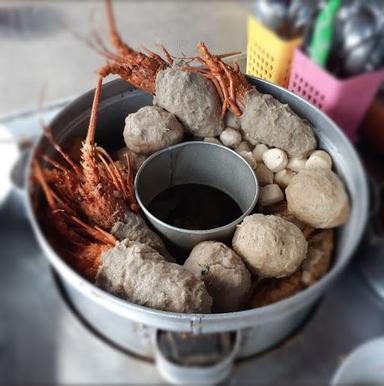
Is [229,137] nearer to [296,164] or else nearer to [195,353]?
[296,164]

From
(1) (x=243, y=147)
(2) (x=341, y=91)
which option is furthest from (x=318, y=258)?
(2) (x=341, y=91)

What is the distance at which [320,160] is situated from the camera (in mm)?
493

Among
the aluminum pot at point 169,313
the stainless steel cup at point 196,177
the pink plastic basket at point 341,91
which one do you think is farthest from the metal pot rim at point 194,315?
the pink plastic basket at point 341,91

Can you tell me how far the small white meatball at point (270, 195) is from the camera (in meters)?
0.50

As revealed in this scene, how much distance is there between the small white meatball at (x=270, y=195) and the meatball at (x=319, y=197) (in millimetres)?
15

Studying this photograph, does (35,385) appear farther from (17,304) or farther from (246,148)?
(246,148)

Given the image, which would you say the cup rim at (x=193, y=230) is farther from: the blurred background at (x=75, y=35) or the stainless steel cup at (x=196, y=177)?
the blurred background at (x=75, y=35)

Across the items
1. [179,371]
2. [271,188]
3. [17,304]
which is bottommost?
[179,371]

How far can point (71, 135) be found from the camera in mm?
434

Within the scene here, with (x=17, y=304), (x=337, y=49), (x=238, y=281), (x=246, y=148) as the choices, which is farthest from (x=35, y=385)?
(x=337, y=49)

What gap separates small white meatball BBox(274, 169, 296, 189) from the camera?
1.67ft

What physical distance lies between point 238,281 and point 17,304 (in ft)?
0.80

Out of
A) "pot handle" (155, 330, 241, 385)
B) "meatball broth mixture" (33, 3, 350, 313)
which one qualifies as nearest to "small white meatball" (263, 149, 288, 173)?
"meatball broth mixture" (33, 3, 350, 313)

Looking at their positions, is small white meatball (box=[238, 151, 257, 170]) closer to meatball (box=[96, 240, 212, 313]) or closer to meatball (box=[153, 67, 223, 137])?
meatball (box=[153, 67, 223, 137])
